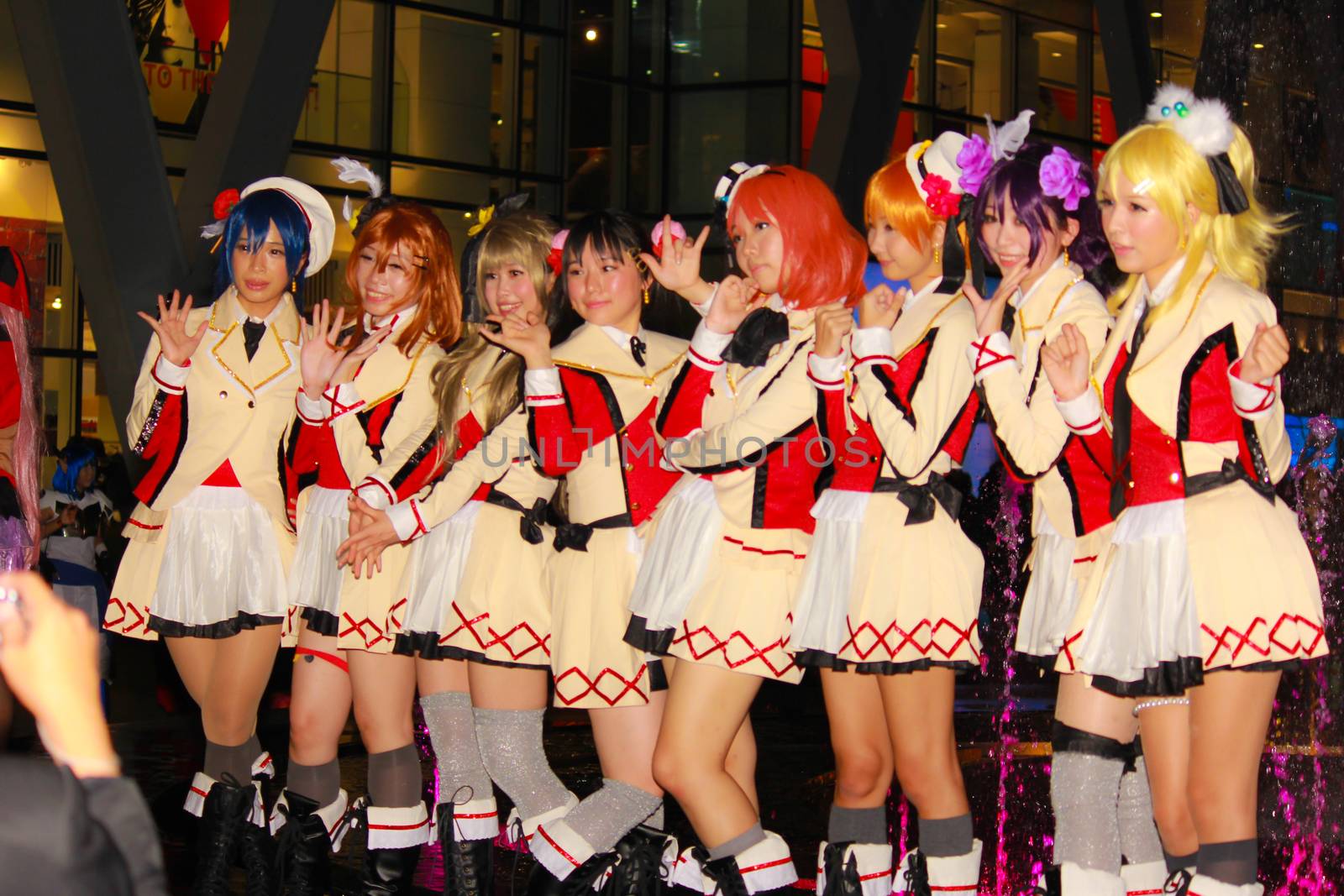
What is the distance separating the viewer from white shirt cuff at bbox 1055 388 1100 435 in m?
3.54

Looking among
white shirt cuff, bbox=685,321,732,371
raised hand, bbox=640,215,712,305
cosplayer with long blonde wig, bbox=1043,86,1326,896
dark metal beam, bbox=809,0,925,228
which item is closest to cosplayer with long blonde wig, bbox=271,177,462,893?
raised hand, bbox=640,215,712,305

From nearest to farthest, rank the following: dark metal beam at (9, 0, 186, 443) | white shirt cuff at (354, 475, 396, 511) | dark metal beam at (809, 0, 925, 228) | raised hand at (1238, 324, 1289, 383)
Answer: raised hand at (1238, 324, 1289, 383) → white shirt cuff at (354, 475, 396, 511) → dark metal beam at (9, 0, 186, 443) → dark metal beam at (809, 0, 925, 228)

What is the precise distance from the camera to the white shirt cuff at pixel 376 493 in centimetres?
450

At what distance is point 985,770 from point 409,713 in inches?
113

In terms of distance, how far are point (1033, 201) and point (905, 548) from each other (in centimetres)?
85

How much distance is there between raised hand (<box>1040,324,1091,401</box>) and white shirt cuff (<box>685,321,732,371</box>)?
74 cm

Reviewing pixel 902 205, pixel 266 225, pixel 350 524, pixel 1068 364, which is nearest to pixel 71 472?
pixel 266 225

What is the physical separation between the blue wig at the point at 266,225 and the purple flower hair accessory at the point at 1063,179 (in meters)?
2.34

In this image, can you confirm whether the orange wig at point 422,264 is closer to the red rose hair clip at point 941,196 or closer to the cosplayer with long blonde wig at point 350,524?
the cosplayer with long blonde wig at point 350,524

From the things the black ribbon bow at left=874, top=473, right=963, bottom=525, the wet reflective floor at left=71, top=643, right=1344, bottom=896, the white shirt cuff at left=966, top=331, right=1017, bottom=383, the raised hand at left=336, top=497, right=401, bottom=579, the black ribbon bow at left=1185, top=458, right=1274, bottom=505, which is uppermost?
the white shirt cuff at left=966, top=331, right=1017, bottom=383

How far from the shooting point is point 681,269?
4121 mm

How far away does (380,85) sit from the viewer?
57.1 ft

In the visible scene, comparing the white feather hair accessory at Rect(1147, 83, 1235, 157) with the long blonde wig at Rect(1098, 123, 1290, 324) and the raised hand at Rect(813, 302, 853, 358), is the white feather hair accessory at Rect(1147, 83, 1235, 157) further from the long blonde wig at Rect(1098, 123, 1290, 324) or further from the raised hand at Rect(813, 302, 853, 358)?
the raised hand at Rect(813, 302, 853, 358)

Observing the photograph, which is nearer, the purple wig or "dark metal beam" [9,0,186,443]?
the purple wig
